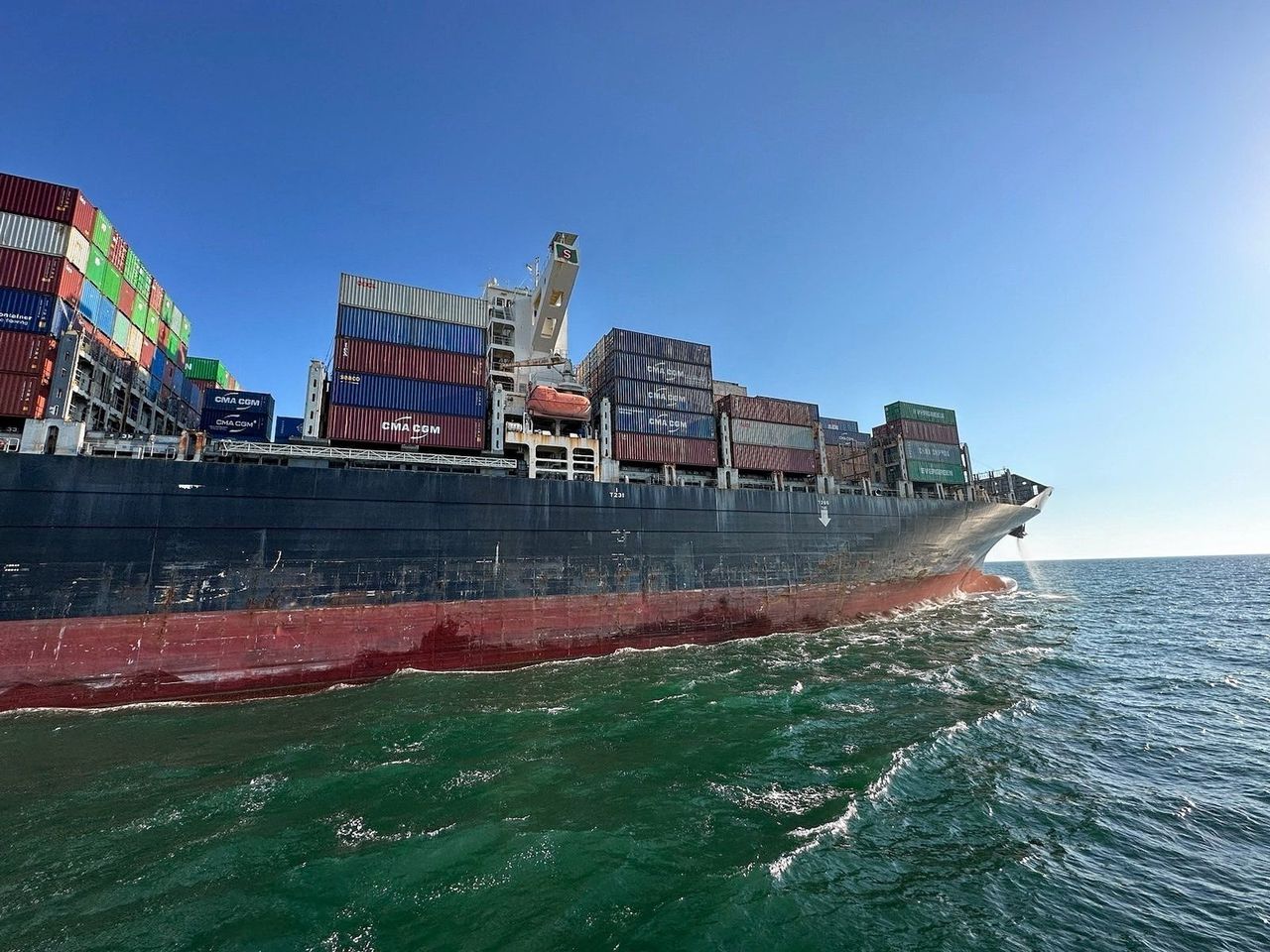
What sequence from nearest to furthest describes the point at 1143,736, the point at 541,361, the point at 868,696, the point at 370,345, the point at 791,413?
the point at 1143,736, the point at 868,696, the point at 370,345, the point at 541,361, the point at 791,413

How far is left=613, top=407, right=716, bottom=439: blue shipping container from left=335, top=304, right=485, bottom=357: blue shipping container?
8.35 meters

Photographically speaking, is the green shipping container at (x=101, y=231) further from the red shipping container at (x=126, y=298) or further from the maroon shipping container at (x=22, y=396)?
the maroon shipping container at (x=22, y=396)

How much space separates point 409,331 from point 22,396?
12579 mm

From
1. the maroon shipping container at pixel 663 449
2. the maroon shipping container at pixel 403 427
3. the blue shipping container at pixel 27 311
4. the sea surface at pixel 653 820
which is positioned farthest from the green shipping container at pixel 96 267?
the maroon shipping container at pixel 663 449

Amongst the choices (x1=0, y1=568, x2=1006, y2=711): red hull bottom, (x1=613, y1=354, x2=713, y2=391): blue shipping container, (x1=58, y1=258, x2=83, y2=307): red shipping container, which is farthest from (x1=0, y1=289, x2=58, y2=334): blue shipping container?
(x1=613, y1=354, x2=713, y2=391): blue shipping container

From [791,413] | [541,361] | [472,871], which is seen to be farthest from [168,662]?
[791,413]

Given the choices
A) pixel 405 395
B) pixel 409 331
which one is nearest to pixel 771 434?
pixel 405 395

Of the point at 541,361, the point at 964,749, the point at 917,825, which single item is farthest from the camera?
the point at 541,361

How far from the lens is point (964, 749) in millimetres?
10242

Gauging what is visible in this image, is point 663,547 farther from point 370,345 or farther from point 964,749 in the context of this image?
point 370,345

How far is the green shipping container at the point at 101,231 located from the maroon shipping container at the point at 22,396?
6.71 meters

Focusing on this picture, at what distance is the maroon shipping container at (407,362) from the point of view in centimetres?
2227

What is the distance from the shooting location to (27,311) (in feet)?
55.5

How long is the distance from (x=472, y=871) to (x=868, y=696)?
11.3 metres
